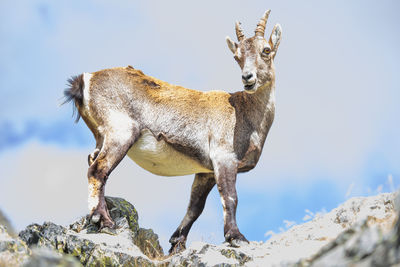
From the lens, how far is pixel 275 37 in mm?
11242

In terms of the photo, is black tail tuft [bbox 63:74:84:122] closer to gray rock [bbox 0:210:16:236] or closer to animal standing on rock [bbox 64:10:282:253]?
animal standing on rock [bbox 64:10:282:253]

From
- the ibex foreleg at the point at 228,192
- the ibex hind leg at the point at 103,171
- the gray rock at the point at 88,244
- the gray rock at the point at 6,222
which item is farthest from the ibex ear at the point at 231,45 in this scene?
the gray rock at the point at 6,222

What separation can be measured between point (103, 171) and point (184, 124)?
2.00m

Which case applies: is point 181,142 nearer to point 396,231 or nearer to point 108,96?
point 108,96

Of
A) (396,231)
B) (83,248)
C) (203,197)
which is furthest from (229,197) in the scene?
(396,231)

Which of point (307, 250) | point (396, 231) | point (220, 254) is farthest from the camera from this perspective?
point (220, 254)

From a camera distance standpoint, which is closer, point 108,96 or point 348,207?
point 348,207

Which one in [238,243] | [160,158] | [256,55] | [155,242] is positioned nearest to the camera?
[238,243]

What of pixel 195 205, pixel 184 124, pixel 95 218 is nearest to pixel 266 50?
pixel 184 124

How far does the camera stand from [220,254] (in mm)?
7875

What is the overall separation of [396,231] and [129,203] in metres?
7.98

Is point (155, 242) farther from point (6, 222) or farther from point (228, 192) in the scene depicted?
point (6, 222)

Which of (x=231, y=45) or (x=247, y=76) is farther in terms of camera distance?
(x=231, y=45)

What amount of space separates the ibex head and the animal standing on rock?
2 centimetres
